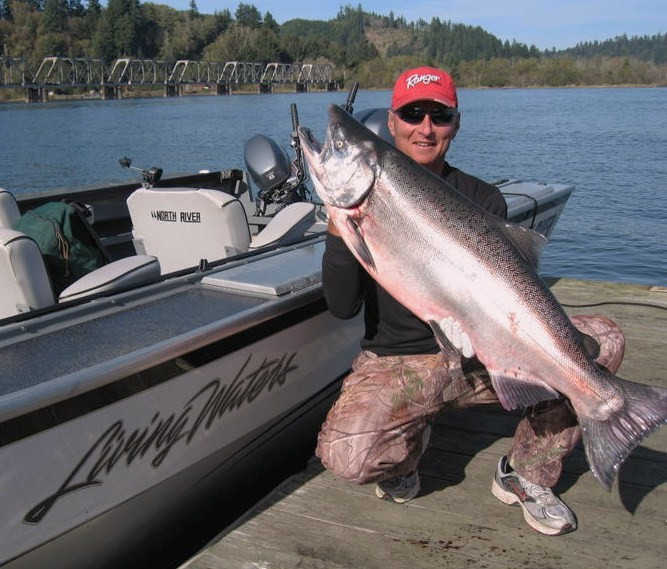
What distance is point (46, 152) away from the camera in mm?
31312

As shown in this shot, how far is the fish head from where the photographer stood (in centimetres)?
262

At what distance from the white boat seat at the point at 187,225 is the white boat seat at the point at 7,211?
2.07 ft

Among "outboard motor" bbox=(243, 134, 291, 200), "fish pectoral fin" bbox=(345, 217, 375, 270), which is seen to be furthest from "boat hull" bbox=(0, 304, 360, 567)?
"outboard motor" bbox=(243, 134, 291, 200)

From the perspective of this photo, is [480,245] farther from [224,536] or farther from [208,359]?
[224,536]

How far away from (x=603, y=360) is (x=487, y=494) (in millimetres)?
856

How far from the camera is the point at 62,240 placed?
12.0 feet

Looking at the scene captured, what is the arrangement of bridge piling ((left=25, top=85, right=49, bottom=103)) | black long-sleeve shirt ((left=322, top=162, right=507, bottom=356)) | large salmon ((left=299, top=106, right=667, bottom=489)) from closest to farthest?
large salmon ((left=299, top=106, right=667, bottom=489))
black long-sleeve shirt ((left=322, top=162, right=507, bottom=356))
bridge piling ((left=25, top=85, right=49, bottom=103))

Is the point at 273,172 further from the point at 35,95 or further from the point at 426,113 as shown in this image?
the point at 35,95

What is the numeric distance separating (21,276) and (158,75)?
4863 inches

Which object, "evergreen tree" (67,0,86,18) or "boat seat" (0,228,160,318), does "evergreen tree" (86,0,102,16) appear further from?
"boat seat" (0,228,160,318)

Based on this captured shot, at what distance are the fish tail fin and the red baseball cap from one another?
1348 millimetres

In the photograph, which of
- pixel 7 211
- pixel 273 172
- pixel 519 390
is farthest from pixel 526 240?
pixel 273 172

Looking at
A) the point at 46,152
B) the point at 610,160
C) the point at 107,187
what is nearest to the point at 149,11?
the point at 46,152

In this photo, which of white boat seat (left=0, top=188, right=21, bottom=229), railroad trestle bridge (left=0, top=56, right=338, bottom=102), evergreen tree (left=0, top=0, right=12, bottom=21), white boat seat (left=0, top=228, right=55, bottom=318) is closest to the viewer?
white boat seat (left=0, top=228, right=55, bottom=318)
